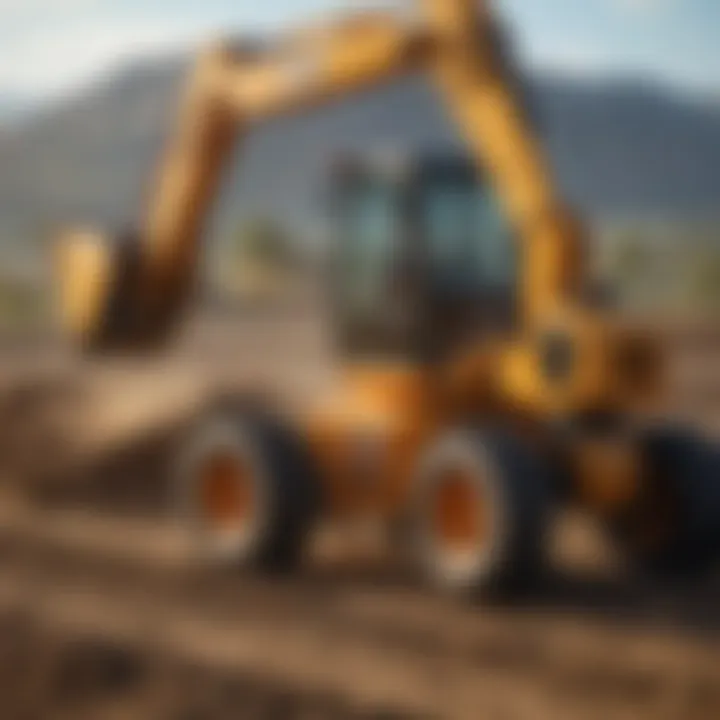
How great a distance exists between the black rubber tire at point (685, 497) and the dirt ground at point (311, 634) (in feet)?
0.41

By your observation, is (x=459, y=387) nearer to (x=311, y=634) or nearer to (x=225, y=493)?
(x=225, y=493)

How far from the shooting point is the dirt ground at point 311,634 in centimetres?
412

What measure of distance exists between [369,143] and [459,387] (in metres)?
1.15

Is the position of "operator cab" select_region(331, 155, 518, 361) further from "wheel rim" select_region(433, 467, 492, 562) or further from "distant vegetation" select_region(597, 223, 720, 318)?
"distant vegetation" select_region(597, 223, 720, 318)

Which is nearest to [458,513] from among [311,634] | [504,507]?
[504,507]

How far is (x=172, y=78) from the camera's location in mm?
6910

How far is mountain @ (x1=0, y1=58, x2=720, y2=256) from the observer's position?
6.05 metres

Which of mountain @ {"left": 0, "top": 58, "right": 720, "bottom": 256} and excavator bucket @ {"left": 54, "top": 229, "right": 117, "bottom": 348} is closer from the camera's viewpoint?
mountain @ {"left": 0, "top": 58, "right": 720, "bottom": 256}

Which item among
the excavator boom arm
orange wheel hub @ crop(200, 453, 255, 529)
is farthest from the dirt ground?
the excavator boom arm

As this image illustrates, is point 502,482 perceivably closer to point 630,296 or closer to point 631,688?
point 631,688

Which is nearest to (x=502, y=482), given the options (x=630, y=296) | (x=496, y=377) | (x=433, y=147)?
(x=496, y=377)

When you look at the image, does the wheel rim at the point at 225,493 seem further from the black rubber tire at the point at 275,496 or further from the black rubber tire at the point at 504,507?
the black rubber tire at the point at 504,507

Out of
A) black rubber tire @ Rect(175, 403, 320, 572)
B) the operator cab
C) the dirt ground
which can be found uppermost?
the operator cab

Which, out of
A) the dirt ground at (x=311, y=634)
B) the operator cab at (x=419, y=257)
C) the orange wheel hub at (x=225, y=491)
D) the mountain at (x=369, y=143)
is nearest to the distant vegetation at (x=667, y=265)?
the mountain at (x=369, y=143)
